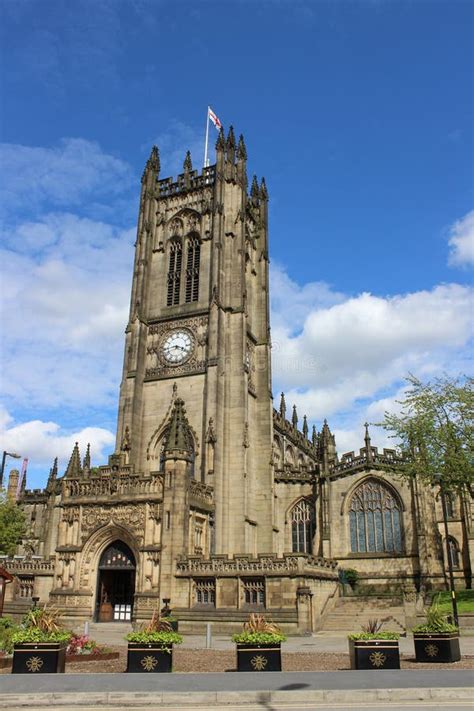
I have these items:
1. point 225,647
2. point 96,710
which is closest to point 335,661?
point 225,647

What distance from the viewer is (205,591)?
104 feet

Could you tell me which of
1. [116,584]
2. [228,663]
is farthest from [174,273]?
[228,663]

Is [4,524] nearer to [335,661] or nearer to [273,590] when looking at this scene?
[273,590]

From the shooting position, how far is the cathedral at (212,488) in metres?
32.7

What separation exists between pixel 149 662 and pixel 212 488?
83.3ft

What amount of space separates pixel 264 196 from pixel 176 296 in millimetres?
15094

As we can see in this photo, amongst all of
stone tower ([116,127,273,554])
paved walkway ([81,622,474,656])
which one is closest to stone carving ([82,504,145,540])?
stone tower ([116,127,273,554])

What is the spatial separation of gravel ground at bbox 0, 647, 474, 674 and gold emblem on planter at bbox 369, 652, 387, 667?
0.81 m

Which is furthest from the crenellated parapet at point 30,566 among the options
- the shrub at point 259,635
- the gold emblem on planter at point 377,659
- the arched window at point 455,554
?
the arched window at point 455,554

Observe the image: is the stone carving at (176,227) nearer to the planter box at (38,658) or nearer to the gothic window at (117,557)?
the gothic window at (117,557)

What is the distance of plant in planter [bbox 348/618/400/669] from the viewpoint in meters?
14.4

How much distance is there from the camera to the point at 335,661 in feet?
55.8

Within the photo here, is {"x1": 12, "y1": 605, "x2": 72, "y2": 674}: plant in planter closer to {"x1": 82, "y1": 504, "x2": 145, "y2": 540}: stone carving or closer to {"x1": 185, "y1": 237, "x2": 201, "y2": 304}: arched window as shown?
{"x1": 82, "y1": 504, "x2": 145, "y2": 540}: stone carving

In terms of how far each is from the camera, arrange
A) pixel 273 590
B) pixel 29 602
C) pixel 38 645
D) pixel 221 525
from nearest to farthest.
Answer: pixel 38 645, pixel 273 590, pixel 29 602, pixel 221 525
